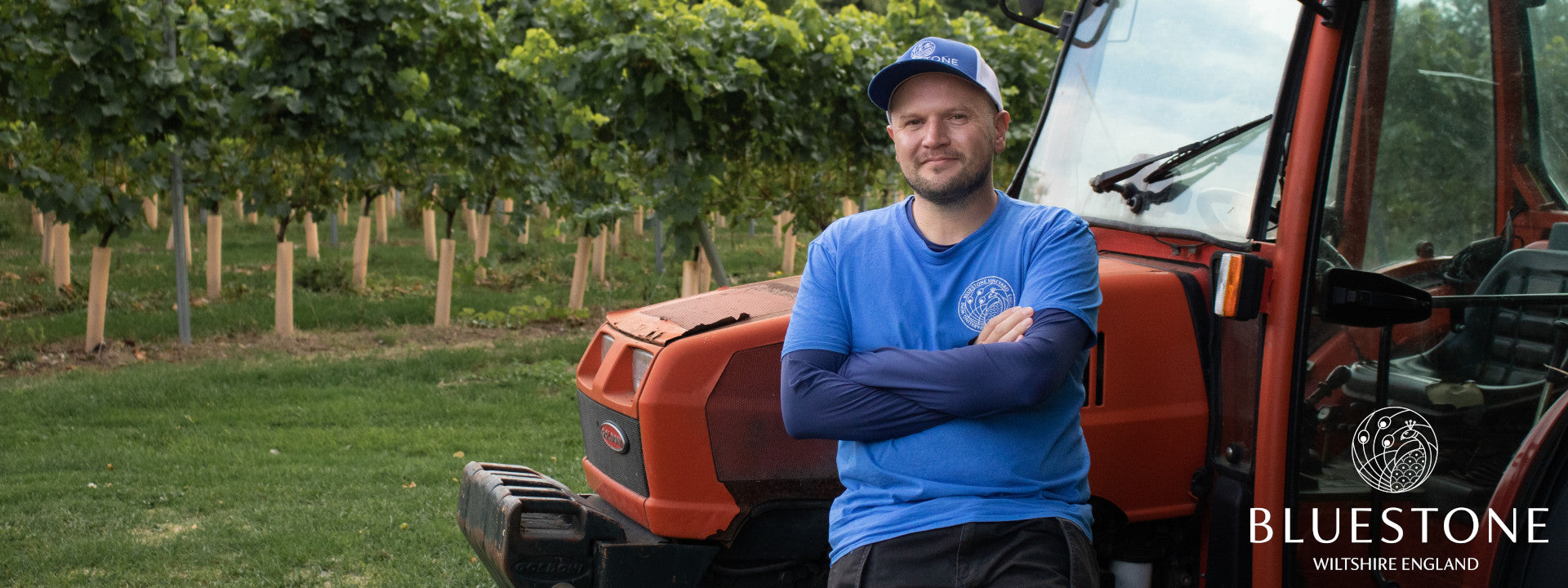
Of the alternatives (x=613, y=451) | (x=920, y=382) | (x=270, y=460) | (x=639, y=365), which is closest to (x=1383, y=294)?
(x=920, y=382)

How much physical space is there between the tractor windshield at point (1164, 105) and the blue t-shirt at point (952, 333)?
24.3 inches

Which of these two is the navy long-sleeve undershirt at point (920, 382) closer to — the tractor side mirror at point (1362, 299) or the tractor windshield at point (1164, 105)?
the tractor side mirror at point (1362, 299)

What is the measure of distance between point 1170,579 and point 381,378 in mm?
6771

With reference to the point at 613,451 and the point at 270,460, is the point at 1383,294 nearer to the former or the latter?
the point at 613,451

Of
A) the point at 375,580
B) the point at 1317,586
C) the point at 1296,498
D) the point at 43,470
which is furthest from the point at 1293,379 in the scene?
the point at 43,470

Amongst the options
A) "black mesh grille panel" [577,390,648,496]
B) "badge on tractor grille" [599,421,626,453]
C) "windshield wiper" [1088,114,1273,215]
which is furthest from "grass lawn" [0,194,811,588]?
"windshield wiper" [1088,114,1273,215]

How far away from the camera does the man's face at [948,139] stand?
7.63 feet

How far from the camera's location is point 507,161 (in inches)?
447

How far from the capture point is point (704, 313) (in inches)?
116

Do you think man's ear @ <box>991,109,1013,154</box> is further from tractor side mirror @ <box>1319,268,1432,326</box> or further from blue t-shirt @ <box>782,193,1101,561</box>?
tractor side mirror @ <box>1319,268,1432,326</box>

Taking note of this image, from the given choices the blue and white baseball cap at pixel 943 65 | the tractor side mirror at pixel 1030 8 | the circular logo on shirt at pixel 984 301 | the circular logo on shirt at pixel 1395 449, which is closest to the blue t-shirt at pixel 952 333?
the circular logo on shirt at pixel 984 301

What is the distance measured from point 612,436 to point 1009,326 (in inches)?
43.3

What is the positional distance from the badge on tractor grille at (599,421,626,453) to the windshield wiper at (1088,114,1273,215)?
1.36 meters

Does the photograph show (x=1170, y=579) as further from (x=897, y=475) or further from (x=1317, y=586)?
(x=897, y=475)
